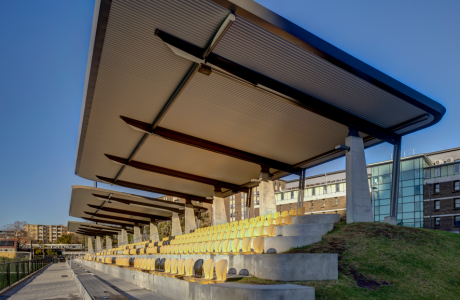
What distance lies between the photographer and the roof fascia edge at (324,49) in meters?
11.4

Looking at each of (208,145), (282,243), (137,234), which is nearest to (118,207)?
(137,234)

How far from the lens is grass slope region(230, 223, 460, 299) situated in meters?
9.00

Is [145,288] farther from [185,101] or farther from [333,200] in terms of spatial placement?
[333,200]

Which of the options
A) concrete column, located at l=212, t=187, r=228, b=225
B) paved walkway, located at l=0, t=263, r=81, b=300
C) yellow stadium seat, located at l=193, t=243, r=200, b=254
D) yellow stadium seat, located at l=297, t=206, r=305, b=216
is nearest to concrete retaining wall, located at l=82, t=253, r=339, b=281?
yellow stadium seat, located at l=193, t=243, r=200, b=254

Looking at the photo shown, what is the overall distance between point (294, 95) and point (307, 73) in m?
1.67

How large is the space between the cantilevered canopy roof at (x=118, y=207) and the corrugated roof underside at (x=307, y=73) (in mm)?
28623

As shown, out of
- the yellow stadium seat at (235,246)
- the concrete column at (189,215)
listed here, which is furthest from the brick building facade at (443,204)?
the yellow stadium seat at (235,246)

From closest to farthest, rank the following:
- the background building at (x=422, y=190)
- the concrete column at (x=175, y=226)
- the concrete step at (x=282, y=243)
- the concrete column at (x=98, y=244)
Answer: the concrete step at (x=282, y=243) → the concrete column at (x=175, y=226) → the background building at (x=422, y=190) → the concrete column at (x=98, y=244)

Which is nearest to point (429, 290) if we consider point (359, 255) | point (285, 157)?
point (359, 255)

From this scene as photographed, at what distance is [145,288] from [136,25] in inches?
360

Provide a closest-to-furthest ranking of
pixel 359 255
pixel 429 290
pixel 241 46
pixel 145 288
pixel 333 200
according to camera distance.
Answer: pixel 429 290 → pixel 359 255 → pixel 145 288 → pixel 241 46 → pixel 333 200

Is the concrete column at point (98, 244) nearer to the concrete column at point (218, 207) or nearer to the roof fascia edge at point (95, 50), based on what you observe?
the concrete column at point (218, 207)

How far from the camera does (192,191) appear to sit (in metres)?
38.3

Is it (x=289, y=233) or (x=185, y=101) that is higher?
(x=185, y=101)
